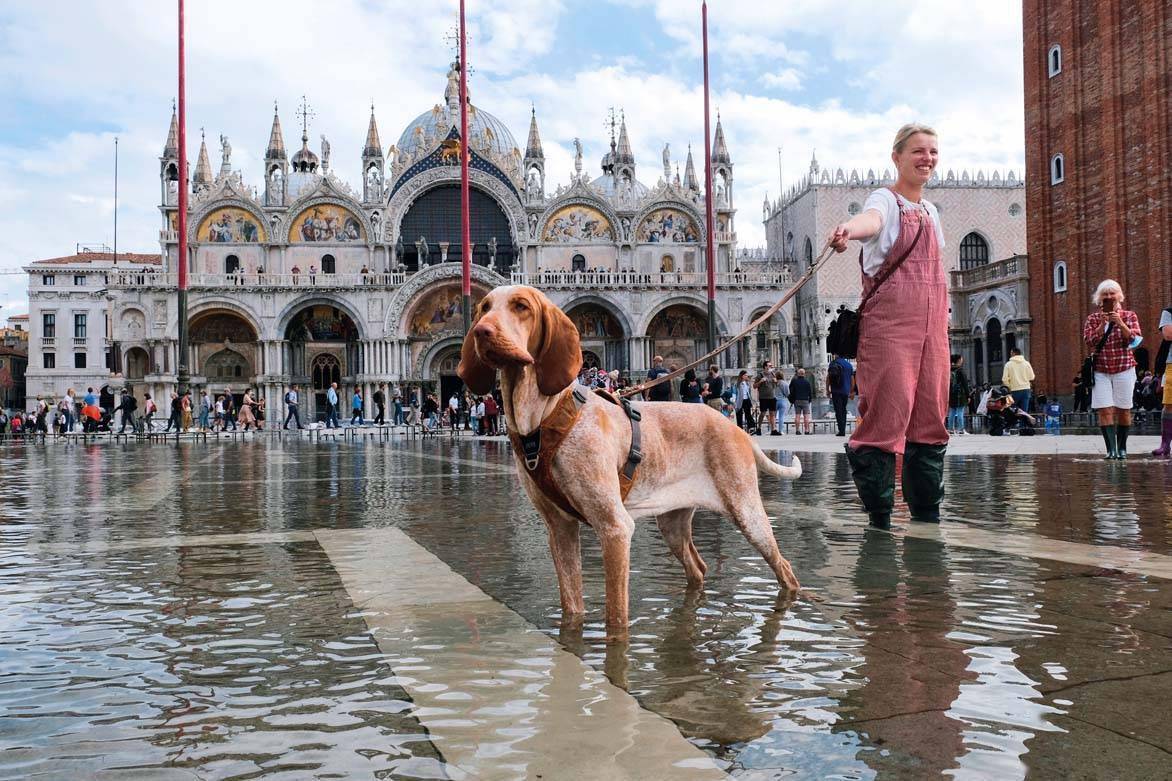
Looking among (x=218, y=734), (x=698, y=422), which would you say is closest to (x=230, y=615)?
(x=218, y=734)

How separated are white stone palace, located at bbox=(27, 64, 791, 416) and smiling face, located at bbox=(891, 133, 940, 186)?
34.0m

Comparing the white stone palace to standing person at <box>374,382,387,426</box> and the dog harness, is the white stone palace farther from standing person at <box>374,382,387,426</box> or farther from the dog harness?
the dog harness

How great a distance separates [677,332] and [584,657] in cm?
4033

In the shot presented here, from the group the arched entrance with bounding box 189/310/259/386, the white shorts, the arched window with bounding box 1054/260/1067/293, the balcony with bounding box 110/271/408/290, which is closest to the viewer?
the white shorts

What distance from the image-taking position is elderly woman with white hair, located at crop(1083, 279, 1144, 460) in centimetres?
883

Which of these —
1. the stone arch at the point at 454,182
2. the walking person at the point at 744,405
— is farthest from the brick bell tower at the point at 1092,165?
the stone arch at the point at 454,182

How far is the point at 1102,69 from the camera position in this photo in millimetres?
24312

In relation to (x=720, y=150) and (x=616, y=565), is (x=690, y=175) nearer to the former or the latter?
(x=720, y=150)

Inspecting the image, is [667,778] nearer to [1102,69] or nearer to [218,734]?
[218,734]

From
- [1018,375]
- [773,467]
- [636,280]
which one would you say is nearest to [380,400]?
[636,280]

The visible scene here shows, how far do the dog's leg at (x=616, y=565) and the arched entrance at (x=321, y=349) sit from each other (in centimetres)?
3921

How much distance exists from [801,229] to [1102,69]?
2373 centimetres

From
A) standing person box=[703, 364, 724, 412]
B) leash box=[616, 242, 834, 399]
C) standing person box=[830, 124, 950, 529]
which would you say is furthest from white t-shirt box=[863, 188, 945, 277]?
standing person box=[703, 364, 724, 412]

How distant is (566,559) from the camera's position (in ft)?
9.39
